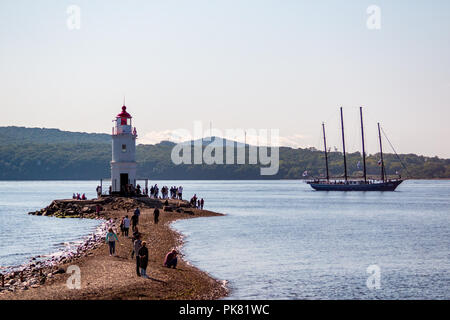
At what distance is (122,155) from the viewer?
69.1 meters

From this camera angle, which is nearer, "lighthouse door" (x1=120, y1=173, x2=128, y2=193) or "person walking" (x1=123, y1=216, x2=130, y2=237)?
"person walking" (x1=123, y1=216, x2=130, y2=237)

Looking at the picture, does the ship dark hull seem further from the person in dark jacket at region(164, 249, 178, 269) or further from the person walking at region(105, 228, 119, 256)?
the person in dark jacket at region(164, 249, 178, 269)

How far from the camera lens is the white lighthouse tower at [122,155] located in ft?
226

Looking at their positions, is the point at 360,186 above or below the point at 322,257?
above

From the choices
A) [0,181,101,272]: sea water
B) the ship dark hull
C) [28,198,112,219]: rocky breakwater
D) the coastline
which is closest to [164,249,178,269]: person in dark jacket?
the coastline

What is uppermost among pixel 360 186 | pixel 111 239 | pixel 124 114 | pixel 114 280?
pixel 124 114

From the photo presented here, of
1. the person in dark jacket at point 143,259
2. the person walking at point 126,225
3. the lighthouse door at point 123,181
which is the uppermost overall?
the lighthouse door at point 123,181

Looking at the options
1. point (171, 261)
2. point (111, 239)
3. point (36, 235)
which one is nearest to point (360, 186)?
point (36, 235)

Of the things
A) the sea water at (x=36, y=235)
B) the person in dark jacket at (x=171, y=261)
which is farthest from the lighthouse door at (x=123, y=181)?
the person in dark jacket at (x=171, y=261)

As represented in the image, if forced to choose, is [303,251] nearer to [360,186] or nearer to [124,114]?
[124,114]

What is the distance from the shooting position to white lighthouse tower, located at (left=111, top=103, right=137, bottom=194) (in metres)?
68.9

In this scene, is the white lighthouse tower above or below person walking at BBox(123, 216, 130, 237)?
above

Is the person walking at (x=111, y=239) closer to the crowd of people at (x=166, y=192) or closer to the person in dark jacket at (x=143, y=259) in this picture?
the person in dark jacket at (x=143, y=259)
